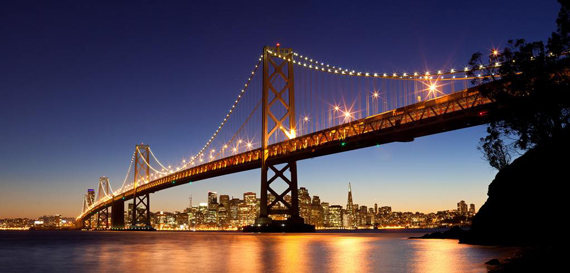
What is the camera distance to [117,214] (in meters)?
105

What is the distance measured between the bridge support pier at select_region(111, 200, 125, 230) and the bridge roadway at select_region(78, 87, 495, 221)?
49712mm

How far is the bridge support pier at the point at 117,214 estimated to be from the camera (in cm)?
10366

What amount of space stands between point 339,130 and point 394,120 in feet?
18.6

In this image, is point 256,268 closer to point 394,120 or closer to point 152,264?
point 152,264

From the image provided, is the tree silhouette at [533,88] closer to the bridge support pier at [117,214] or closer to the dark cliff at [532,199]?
the dark cliff at [532,199]

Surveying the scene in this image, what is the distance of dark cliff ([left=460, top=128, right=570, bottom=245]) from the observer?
707 inches

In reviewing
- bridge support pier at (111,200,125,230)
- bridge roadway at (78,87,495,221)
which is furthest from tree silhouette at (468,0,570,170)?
bridge support pier at (111,200,125,230)

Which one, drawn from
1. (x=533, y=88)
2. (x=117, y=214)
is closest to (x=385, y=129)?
(x=533, y=88)

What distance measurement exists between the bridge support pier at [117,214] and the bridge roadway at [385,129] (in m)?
49.7

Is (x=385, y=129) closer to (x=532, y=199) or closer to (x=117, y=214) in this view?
(x=532, y=199)

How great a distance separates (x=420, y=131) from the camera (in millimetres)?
36719

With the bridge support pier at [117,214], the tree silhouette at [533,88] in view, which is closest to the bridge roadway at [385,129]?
the tree silhouette at [533,88]

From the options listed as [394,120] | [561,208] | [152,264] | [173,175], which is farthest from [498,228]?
[173,175]

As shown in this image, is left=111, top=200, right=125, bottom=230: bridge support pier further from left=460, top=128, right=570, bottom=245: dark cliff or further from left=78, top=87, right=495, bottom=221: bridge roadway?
left=460, top=128, right=570, bottom=245: dark cliff
